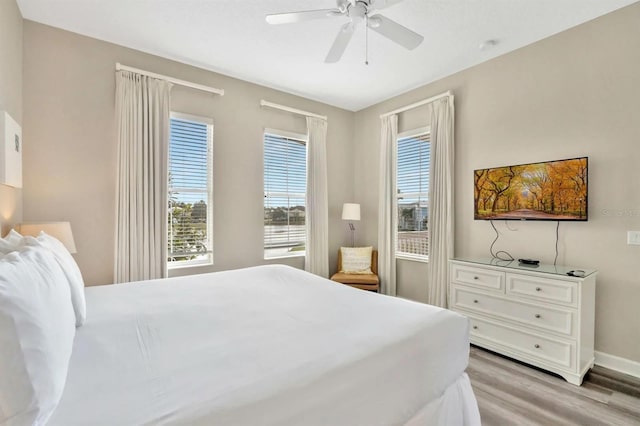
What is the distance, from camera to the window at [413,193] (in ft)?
13.2

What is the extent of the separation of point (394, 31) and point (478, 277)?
2.31 m

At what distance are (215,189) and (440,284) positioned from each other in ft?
9.69

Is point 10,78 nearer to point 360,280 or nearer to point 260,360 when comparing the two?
point 260,360

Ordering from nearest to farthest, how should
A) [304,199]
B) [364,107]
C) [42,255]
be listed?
[42,255], [304,199], [364,107]

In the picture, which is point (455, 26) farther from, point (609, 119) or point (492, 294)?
point (492, 294)

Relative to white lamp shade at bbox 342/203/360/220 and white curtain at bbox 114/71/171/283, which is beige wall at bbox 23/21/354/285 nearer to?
white curtain at bbox 114/71/171/283

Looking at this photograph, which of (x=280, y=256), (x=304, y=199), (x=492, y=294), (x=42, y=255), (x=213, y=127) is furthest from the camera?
(x=304, y=199)

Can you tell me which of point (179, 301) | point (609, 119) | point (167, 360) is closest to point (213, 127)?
point (179, 301)

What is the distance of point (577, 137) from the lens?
273 cm

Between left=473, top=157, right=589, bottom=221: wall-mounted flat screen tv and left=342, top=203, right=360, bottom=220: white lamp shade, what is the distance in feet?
5.29

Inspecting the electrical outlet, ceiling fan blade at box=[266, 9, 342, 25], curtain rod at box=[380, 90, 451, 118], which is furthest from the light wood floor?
curtain rod at box=[380, 90, 451, 118]

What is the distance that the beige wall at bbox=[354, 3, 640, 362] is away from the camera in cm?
247

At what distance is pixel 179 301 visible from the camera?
1960 mm

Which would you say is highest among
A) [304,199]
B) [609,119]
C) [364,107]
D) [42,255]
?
[364,107]
